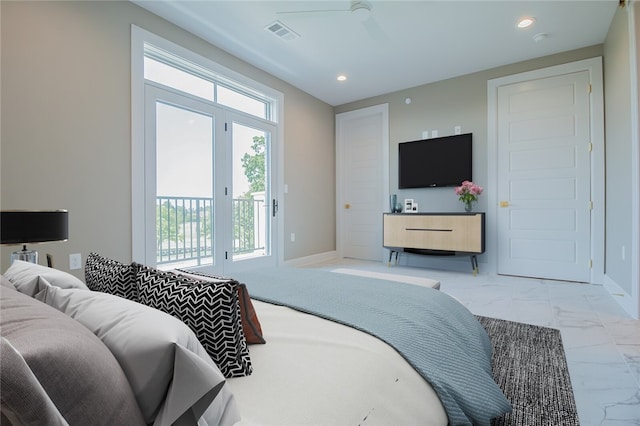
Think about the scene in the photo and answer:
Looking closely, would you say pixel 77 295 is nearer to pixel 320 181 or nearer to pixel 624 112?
pixel 624 112

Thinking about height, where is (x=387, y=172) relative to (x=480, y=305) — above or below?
above

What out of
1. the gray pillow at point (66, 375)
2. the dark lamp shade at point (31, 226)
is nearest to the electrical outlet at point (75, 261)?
the dark lamp shade at point (31, 226)

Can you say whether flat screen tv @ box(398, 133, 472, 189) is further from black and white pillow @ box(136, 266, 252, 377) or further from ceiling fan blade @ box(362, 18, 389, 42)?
black and white pillow @ box(136, 266, 252, 377)

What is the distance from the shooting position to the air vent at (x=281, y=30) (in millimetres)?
3198

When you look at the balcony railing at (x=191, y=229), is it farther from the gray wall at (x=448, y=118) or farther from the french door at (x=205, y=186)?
the gray wall at (x=448, y=118)

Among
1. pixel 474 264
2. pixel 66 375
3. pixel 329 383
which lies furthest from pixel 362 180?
pixel 66 375

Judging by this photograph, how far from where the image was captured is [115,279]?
99 centimetres

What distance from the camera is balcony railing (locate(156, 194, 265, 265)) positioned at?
10.7 ft

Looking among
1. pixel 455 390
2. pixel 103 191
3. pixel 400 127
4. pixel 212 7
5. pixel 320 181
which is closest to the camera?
pixel 455 390

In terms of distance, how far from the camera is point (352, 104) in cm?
551

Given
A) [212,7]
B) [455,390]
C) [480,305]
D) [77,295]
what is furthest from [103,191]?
[480,305]

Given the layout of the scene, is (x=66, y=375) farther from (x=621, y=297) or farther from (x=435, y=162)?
(x=435, y=162)

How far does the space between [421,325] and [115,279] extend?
106cm

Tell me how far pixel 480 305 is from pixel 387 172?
8.96ft
